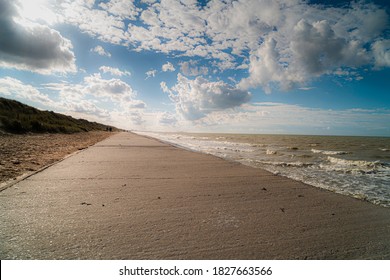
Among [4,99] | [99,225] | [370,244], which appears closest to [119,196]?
[99,225]

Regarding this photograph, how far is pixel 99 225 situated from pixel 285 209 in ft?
10.6

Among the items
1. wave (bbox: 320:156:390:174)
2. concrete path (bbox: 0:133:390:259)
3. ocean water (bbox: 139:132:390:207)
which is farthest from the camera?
wave (bbox: 320:156:390:174)

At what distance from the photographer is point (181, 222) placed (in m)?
3.15

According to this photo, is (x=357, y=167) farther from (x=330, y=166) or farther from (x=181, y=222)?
(x=181, y=222)

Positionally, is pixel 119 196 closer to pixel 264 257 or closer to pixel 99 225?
pixel 99 225

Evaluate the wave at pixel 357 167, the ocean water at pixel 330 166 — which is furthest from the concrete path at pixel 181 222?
the wave at pixel 357 167

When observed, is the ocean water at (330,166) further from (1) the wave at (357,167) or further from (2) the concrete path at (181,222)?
(2) the concrete path at (181,222)

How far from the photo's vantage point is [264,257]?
7.82 ft

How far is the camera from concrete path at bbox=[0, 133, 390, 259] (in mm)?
2414

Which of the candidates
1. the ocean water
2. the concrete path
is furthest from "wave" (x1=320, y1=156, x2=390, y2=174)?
the concrete path

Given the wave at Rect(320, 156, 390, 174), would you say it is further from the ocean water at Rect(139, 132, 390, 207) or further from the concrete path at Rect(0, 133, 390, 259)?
the concrete path at Rect(0, 133, 390, 259)

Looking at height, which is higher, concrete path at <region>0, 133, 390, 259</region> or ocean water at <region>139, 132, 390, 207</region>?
concrete path at <region>0, 133, 390, 259</region>

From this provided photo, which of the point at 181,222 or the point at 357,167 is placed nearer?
the point at 181,222

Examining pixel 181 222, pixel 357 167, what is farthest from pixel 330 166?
pixel 181 222
